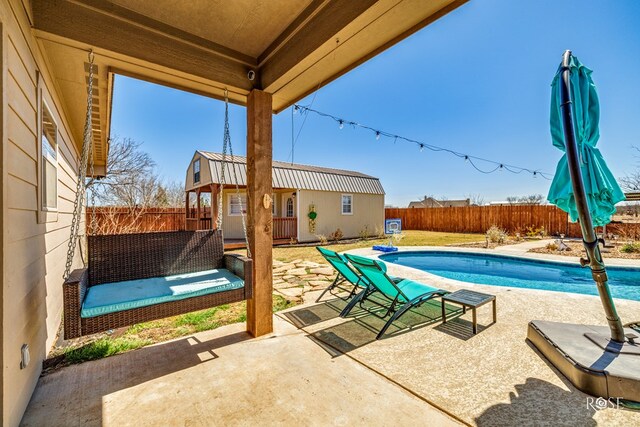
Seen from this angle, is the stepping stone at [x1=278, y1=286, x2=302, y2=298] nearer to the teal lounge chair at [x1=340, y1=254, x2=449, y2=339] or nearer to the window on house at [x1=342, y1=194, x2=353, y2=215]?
the teal lounge chair at [x1=340, y1=254, x2=449, y2=339]

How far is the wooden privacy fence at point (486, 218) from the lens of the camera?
14.8 meters

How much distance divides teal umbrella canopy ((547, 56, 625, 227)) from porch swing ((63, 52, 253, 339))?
314cm

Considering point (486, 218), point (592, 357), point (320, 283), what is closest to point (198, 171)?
point (320, 283)

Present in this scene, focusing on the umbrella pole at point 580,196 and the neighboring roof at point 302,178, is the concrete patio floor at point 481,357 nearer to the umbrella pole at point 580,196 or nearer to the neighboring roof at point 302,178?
the umbrella pole at point 580,196

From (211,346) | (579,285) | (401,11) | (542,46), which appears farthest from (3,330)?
(542,46)

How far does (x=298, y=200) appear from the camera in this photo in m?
13.1

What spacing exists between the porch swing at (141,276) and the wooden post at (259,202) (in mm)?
267

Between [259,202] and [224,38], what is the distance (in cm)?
171

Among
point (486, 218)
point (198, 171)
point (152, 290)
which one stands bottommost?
point (152, 290)

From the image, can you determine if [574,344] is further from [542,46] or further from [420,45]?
[542,46]

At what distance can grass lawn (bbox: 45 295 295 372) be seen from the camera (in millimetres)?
2767

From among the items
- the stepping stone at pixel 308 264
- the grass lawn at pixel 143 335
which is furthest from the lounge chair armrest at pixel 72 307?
the stepping stone at pixel 308 264

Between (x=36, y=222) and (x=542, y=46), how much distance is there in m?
11.7

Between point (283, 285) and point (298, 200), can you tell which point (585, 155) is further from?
point (298, 200)
